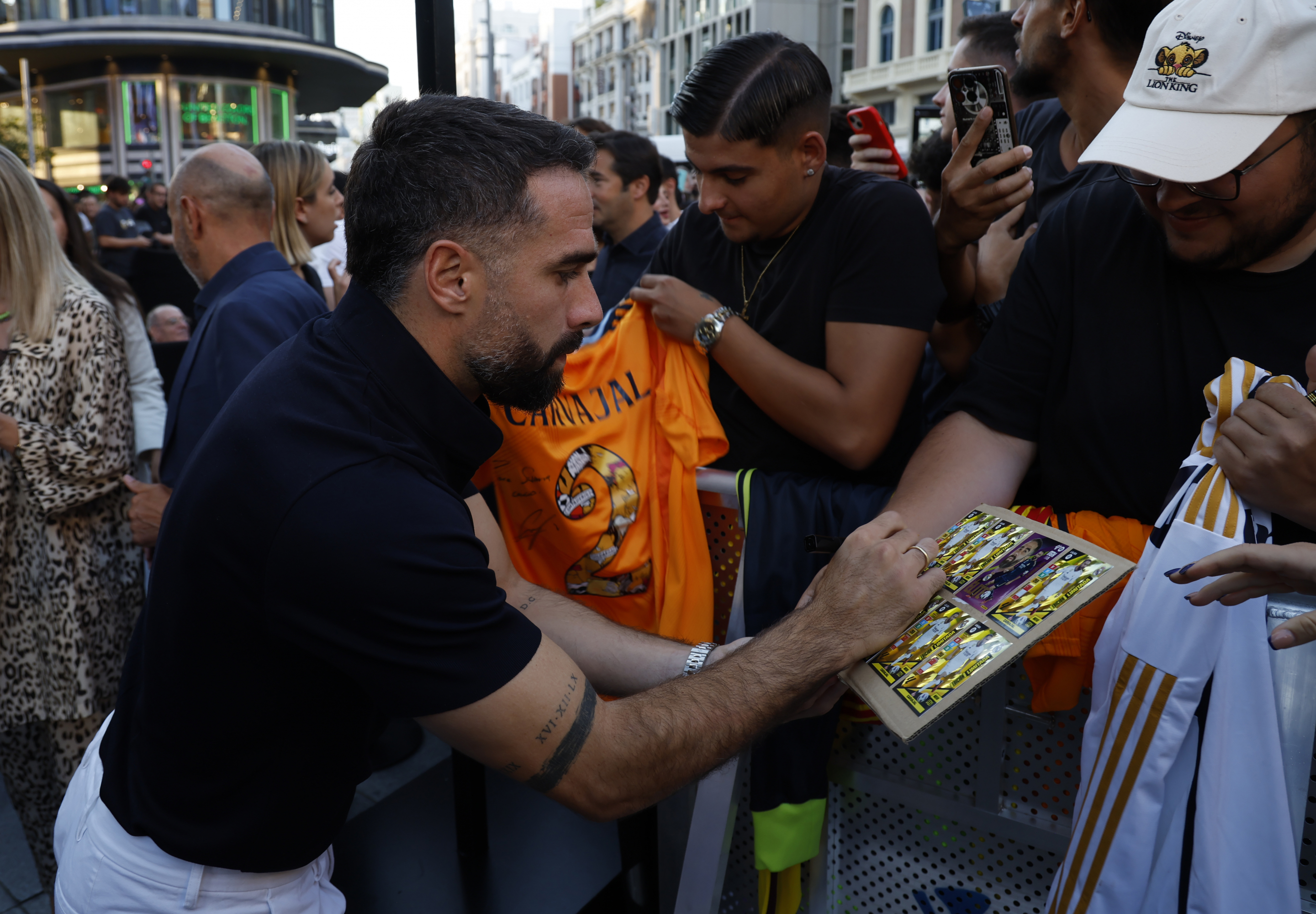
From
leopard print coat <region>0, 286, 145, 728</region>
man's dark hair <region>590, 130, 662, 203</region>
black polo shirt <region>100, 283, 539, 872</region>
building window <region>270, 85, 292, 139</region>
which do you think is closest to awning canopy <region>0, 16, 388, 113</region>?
building window <region>270, 85, 292, 139</region>

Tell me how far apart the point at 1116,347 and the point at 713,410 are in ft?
3.06

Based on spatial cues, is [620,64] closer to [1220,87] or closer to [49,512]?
[49,512]

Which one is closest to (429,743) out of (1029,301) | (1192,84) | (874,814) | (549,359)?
(874,814)

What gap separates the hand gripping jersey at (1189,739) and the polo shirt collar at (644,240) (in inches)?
158

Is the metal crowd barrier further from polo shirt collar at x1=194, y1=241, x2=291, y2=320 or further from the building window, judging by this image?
the building window

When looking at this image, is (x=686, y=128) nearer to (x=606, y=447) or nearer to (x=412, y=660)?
(x=606, y=447)

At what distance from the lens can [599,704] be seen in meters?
1.57

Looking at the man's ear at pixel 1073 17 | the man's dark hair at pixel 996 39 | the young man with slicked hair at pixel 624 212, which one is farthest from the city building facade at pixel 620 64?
the man's ear at pixel 1073 17

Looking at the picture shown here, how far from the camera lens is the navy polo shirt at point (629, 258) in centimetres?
518

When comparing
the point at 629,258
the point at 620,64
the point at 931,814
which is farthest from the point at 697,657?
the point at 620,64

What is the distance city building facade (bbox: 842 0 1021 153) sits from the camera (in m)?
35.1

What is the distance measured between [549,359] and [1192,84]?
4.11 ft

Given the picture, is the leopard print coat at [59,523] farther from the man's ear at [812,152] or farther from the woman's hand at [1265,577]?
the woman's hand at [1265,577]

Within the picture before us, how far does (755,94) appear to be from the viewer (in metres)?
2.38
